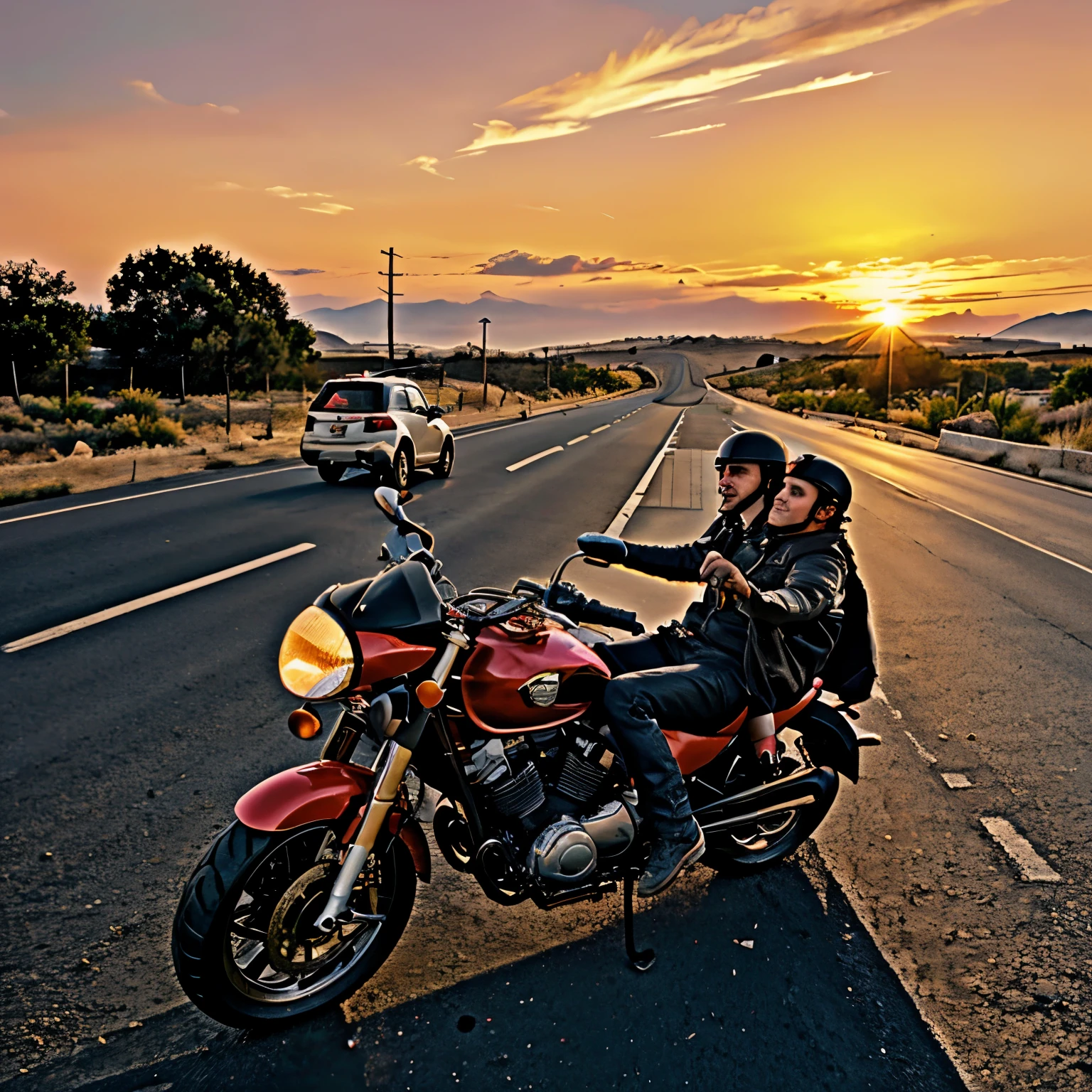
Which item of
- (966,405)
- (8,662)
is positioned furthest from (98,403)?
(966,405)

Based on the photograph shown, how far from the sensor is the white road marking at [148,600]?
19.3 ft

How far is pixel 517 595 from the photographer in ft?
9.39

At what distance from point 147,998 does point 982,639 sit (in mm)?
6932

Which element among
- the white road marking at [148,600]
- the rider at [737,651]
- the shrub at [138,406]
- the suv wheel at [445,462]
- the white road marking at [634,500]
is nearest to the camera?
A: the rider at [737,651]

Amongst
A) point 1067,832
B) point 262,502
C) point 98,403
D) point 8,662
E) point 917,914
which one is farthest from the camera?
point 98,403

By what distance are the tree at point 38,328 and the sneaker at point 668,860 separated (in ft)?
140

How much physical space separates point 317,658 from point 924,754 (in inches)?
160

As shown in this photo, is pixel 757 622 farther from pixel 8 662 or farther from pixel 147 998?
pixel 8 662

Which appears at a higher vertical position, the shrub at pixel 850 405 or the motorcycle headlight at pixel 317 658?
the motorcycle headlight at pixel 317 658

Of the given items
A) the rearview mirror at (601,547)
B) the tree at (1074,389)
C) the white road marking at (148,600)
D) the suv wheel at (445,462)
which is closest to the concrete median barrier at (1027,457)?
the tree at (1074,389)

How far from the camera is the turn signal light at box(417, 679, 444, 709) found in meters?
2.40

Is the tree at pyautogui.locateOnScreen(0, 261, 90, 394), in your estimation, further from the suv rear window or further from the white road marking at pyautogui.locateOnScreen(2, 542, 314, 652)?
the white road marking at pyautogui.locateOnScreen(2, 542, 314, 652)

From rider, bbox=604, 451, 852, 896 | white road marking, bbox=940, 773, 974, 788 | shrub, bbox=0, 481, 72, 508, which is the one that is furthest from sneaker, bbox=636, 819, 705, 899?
shrub, bbox=0, 481, 72, 508

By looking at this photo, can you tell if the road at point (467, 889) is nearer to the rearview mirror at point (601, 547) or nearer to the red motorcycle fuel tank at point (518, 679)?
the red motorcycle fuel tank at point (518, 679)
